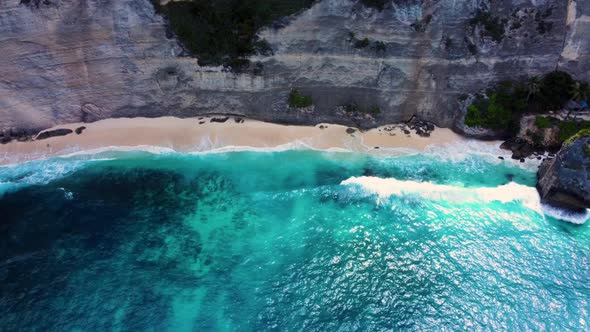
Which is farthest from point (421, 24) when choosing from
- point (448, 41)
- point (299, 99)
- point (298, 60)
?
point (299, 99)

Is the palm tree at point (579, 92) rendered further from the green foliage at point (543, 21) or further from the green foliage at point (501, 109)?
the green foliage at point (543, 21)

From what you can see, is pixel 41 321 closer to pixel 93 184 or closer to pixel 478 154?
pixel 93 184

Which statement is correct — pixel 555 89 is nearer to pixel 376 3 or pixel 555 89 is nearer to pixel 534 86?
pixel 534 86

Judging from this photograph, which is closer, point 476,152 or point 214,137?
point 476,152

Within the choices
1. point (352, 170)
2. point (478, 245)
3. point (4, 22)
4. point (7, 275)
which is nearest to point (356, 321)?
point (478, 245)

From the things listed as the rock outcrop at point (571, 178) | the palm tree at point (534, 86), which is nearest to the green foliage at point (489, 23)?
the palm tree at point (534, 86)

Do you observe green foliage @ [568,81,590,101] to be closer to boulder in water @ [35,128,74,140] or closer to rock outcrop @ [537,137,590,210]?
rock outcrop @ [537,137,590,210]

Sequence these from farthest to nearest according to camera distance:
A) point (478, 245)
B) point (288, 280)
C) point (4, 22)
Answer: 1. point (4, 22)
2. point (478, 245)
3. point (288, 280)
